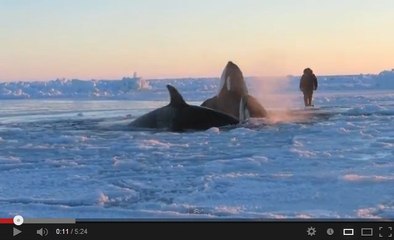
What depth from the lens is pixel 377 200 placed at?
4465 millimetres

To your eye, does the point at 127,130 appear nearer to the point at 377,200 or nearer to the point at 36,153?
the point at 36,153

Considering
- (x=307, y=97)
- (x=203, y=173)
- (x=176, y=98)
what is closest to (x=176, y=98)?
(x=176, y=98)

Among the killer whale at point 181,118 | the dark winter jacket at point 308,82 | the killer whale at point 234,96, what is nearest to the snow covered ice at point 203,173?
the killer whale at point 181,118

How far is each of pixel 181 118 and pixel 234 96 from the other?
235 cm

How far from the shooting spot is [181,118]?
11.2 m

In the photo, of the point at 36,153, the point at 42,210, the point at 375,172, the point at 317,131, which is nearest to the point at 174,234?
the point at 42,210

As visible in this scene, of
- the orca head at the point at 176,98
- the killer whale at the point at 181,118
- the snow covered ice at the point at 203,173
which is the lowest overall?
the snow covered ice at the point at 203,173

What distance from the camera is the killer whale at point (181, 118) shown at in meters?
11.0

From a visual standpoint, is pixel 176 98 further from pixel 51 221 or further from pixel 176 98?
pixel 51 221

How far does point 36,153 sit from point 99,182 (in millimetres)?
2762

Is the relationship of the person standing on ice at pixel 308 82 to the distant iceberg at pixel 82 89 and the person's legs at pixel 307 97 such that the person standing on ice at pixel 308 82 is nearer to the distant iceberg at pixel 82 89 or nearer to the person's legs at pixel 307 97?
the person's legs at pixel 307 97

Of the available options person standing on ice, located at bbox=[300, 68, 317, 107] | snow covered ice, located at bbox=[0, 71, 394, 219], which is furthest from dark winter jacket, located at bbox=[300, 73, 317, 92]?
snow covered ice, located at bbox=[0, 71, 394, 219]

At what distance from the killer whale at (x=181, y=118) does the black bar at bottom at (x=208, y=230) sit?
25.8 feet

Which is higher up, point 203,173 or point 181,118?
point 181,118
